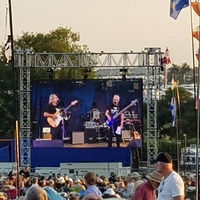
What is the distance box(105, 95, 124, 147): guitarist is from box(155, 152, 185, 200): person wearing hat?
954 inches

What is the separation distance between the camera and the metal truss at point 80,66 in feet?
117

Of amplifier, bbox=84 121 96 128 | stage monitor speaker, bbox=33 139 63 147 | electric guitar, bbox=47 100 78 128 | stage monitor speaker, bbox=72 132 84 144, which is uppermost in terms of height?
electric guitar, bbox=47 100 78 128

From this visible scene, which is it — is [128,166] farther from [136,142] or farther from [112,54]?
[112,54]

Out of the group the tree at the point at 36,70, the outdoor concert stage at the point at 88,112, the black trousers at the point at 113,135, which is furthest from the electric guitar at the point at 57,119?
the tree at the point at 36,70

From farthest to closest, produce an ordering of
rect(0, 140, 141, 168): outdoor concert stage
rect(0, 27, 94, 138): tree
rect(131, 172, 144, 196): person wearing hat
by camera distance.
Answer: rect(0, 27, 94, 138): tree → rect(0, 140, 141, 168): outdoor concert stage → rect(131, 172, 144, 196): person wearing hat

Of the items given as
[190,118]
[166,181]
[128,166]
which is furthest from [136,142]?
[190,118]

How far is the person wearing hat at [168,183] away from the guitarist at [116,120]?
24.2 meters

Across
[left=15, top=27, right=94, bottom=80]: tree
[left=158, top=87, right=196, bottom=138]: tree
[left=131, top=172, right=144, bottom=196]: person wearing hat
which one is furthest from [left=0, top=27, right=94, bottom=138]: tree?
[left=131, top=172, right=144, bottom=196]: person wearing hat

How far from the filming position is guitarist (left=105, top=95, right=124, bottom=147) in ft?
113

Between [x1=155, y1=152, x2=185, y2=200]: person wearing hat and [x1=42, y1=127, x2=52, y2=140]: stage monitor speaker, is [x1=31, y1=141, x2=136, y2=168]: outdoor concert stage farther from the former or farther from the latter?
[x1=155, y1=152, x2=185, y2=200]: person wearing hat

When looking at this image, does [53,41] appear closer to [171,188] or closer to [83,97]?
[83,97]

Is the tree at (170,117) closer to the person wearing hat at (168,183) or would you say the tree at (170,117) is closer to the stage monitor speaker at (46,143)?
the stage monitor speaker at (46,143)

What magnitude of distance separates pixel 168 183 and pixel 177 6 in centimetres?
689

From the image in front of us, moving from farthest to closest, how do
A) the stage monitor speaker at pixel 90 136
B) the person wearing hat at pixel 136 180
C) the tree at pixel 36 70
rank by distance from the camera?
the tree at pixel 36 70 < the stage monitor speaker at pixel 90 136 < the person wearing hat at pixel 136 180
